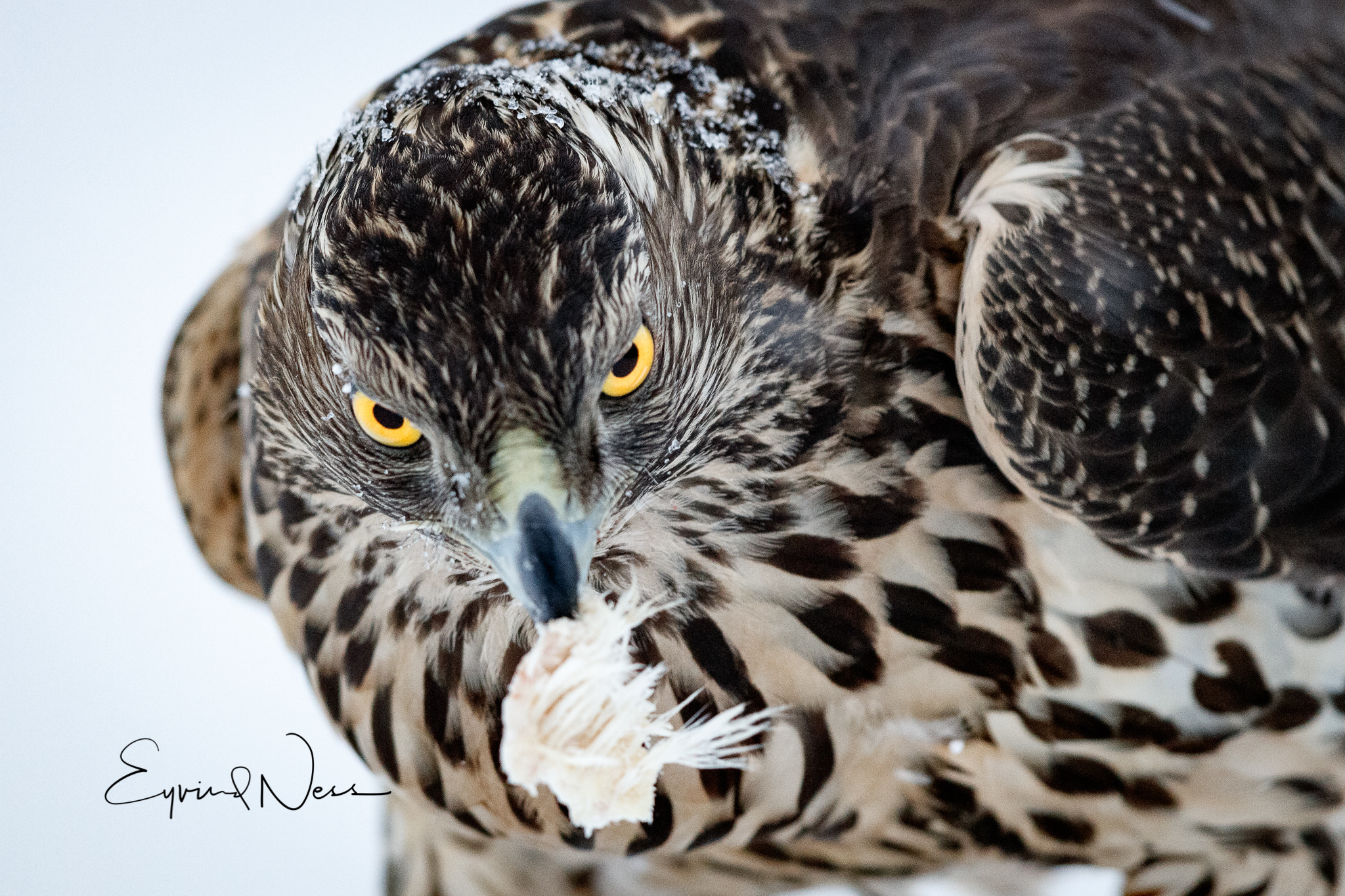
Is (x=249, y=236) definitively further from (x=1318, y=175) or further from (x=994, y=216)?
(x=1318, y=175)

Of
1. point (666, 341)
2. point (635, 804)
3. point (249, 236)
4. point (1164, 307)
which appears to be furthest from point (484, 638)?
point (249, 236)

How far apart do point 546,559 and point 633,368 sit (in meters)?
0.19

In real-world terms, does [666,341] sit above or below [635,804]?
above

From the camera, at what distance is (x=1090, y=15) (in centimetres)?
148

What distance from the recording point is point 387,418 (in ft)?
3.72

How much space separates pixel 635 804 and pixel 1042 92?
890mm

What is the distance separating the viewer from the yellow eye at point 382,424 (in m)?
1.12

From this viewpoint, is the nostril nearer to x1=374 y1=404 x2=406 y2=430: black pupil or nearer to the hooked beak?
the hooked beak

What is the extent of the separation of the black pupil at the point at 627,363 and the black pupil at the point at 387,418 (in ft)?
0.64
